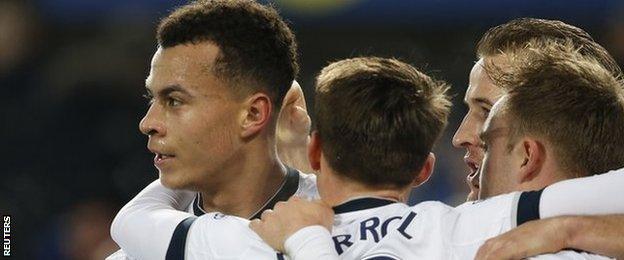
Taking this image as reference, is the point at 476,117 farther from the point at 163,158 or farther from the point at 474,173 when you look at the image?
the point at 163,158

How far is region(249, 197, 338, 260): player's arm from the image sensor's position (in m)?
2.44

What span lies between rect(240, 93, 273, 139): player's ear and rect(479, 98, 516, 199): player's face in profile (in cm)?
67

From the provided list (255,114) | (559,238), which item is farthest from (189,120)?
(559,238)

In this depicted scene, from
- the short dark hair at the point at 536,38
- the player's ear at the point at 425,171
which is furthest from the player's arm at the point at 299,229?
the short dark hair at the point at 536,38

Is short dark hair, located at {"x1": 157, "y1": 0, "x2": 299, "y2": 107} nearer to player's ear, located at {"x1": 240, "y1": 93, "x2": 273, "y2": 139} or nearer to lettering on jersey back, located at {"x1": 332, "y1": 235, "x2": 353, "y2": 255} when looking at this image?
player's ear, located at {"x1": 240, "y1": 93, "x2": 273, "y2": 139}

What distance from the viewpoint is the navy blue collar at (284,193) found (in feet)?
10.4

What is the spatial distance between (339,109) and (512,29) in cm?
131

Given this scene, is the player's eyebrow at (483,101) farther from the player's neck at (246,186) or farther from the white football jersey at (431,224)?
the white football jersey at (431,224)

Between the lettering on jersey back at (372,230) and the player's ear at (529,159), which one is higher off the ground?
the player's ear at (529,159)

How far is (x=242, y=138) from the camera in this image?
3.13 metres

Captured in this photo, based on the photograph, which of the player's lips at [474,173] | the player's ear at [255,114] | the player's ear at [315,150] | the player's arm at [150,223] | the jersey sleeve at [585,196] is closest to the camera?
the jersey sleeve at [585,196]

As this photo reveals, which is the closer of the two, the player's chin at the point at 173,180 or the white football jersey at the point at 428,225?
the white football jersey at the point at 428,225

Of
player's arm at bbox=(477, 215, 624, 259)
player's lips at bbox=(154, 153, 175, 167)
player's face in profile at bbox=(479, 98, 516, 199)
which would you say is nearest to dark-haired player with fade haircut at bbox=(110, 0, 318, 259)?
player's lips at bbox=(154, 153, 175, 167)

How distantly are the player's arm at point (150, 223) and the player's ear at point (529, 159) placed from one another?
2.82ft
